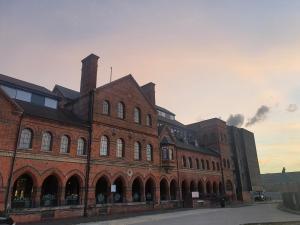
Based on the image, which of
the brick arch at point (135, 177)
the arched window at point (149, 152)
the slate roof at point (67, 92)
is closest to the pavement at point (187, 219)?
the brick arch at point (135, 177)

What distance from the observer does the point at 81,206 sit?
23047 millimetres

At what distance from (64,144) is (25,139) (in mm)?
3569

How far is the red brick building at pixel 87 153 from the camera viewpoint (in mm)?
20234

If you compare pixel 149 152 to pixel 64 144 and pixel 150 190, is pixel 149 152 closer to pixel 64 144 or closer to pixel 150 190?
pixel 150 190

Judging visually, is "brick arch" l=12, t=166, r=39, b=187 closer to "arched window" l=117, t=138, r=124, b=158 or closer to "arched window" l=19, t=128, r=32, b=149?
"arched window" l=19, t=128, r=32, b=149

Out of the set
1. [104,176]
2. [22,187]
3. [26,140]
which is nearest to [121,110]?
[104,176]

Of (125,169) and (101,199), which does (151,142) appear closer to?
(125,169)

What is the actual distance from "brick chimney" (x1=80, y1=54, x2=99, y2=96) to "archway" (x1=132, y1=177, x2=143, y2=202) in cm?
1187

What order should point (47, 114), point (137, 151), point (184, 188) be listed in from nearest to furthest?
point (47, 114)
point (137, 151)
point (184, 188)

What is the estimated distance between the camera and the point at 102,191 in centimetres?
2817

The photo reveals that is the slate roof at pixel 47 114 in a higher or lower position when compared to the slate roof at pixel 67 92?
lower

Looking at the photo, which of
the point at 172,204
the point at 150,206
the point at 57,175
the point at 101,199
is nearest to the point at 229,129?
the point at 172,204

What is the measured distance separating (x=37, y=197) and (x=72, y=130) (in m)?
6.54

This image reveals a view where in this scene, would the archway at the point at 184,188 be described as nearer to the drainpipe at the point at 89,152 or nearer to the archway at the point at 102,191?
the archway at the point at 102,191
